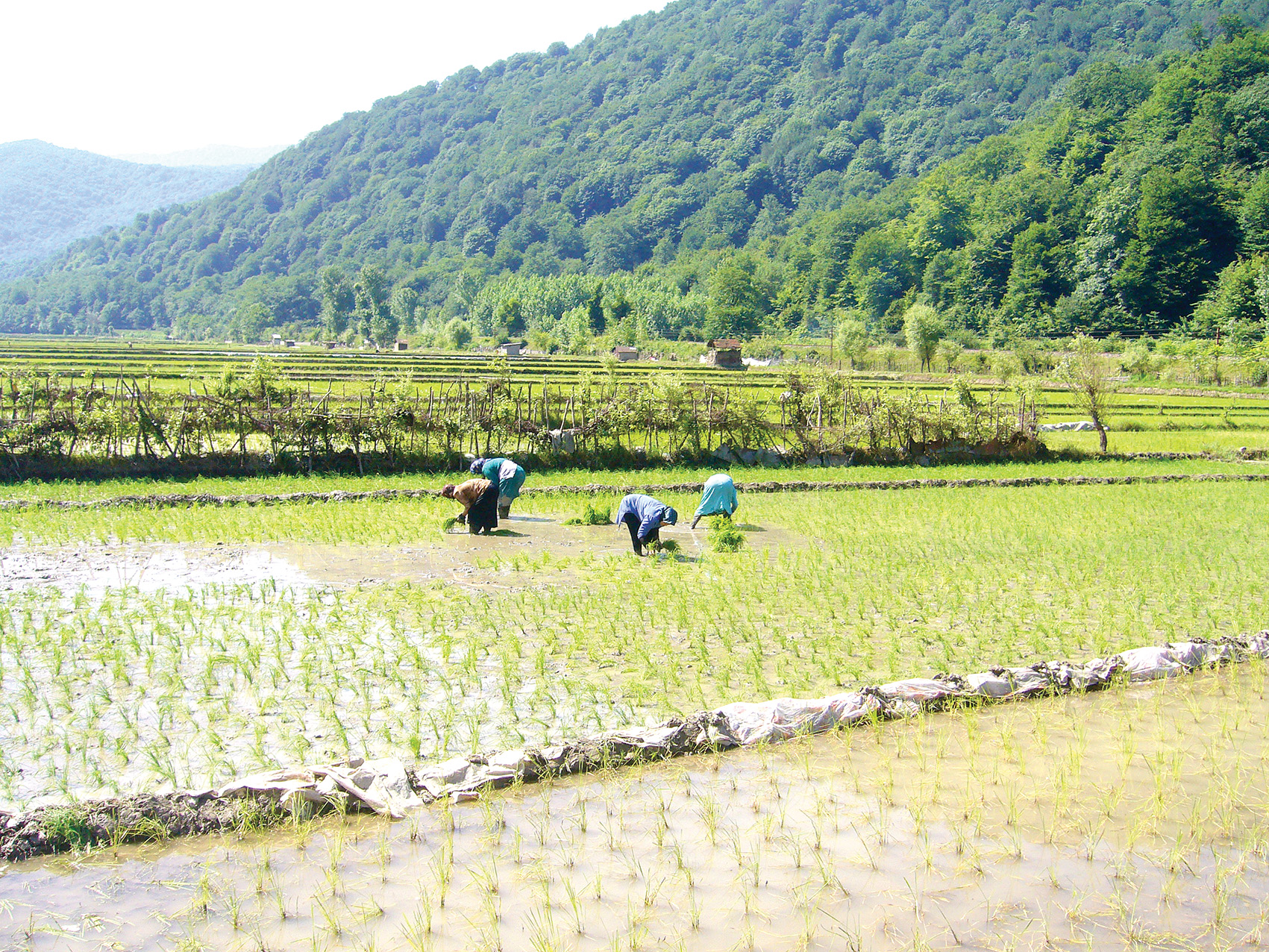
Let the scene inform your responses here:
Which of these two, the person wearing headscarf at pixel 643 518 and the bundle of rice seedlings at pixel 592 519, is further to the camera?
the bundle of rice seedlings at pixel 592 519

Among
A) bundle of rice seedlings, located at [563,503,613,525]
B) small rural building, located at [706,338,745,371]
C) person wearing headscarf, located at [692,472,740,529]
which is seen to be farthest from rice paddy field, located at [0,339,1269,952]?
small rural building, located at [706,338,745,371]

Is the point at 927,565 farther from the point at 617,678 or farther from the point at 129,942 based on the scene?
the point at 129,942

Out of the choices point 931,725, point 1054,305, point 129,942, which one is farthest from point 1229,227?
point 129,942

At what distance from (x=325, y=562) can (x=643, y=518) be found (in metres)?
4.40

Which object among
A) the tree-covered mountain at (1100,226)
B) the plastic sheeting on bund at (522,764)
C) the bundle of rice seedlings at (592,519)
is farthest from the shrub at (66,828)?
the tree-covered mountain at (1100,226)

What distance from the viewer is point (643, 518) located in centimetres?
1263

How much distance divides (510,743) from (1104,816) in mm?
4025

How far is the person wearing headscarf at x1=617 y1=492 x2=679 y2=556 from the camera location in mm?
12461

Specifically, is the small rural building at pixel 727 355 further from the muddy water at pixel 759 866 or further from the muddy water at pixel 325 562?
the muddy water at pixel 759 866

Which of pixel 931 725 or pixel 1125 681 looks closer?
pixel 931 725

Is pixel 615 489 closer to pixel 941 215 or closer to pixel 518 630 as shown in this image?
pixel 518 630

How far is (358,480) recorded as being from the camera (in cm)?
1978

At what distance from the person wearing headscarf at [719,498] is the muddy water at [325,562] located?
428 mm

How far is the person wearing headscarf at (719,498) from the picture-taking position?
1452 cm
